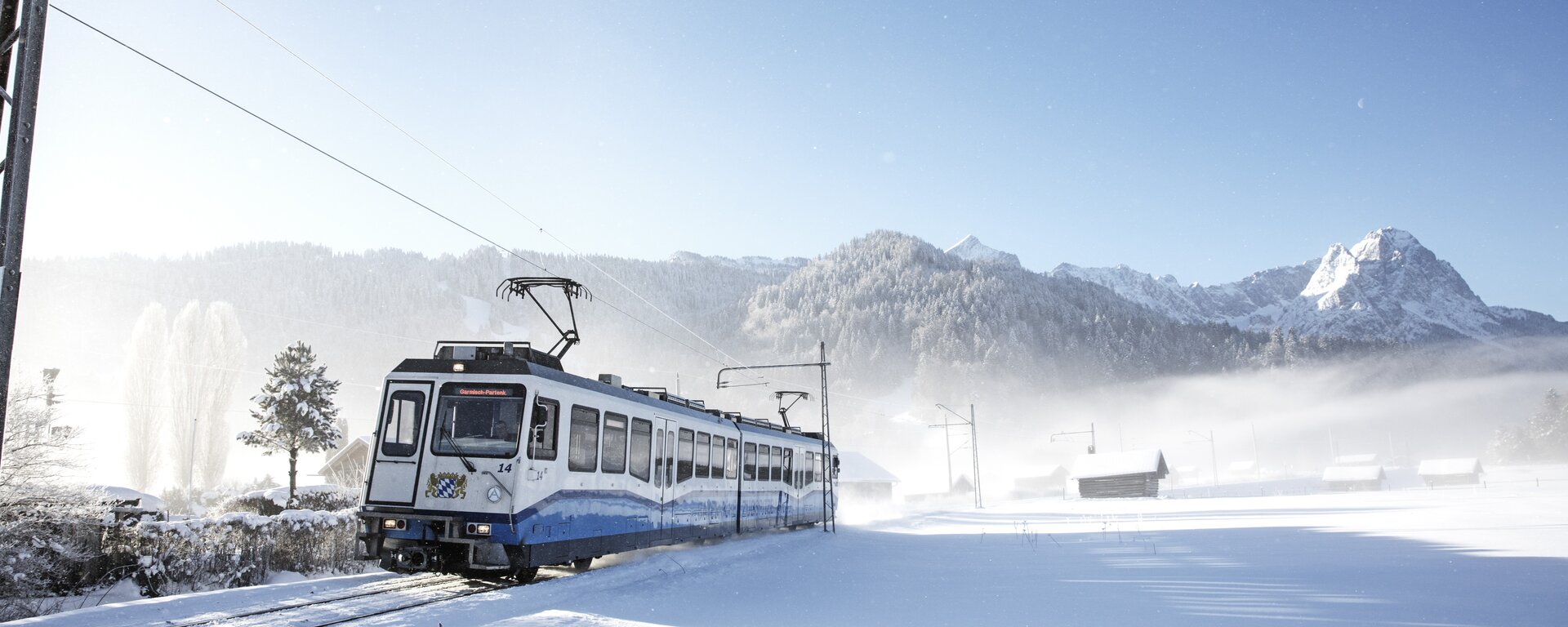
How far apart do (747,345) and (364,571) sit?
497ft

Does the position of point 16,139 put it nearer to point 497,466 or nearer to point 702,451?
point 497,466

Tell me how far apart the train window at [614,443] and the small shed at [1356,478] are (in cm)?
8803

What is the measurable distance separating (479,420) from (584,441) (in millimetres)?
1791

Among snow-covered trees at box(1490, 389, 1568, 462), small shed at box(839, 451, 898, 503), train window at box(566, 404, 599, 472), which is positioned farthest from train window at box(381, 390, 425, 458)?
snow-covered trees at box(1490, 389, 1568, 462)

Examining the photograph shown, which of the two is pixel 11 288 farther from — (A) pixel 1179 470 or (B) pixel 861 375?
(A) pixel 1179 470

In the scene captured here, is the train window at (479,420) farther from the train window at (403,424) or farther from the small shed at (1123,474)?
the small shed at (1123,474)

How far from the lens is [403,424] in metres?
12.1

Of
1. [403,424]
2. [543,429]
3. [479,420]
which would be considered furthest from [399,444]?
[543,429]

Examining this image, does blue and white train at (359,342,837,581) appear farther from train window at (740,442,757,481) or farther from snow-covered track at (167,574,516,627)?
train window at (740,442,757,481)

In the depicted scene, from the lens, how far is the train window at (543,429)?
11938 mm

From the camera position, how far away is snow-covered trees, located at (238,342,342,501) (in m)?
36.7

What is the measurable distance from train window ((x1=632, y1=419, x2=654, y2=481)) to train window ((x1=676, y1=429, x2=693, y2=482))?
4.86 ft

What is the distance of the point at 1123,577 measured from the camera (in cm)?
1282

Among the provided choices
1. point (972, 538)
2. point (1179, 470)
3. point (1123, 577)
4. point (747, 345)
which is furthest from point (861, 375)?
point (1123, 577)
